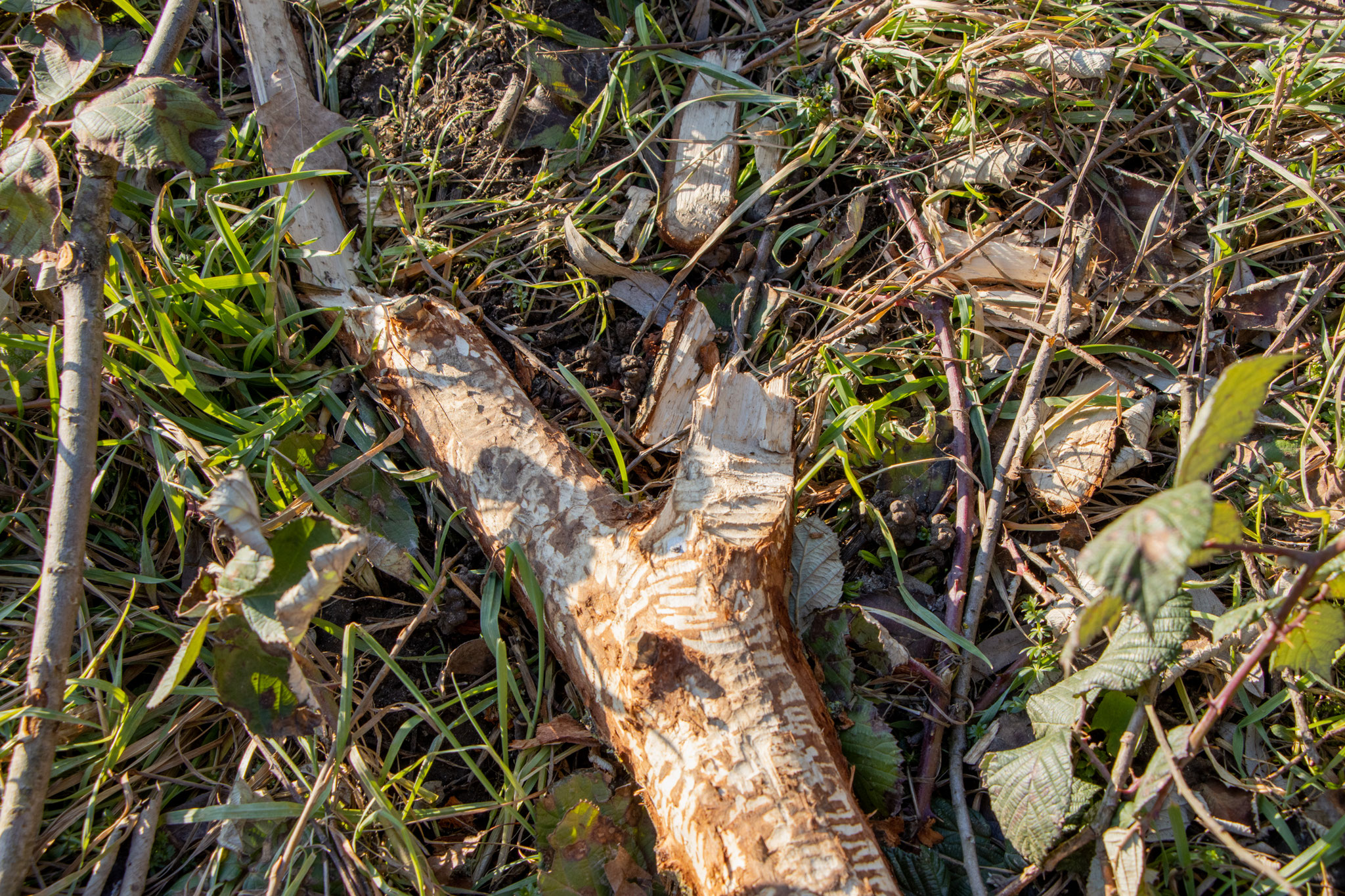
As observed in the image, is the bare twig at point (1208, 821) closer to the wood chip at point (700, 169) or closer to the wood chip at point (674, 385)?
the wood chip at point (674, 385)

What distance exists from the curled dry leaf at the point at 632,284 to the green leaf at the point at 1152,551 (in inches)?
59.8

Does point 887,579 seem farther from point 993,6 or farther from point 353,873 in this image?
point 993,6

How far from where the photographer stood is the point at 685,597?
1.54 meters

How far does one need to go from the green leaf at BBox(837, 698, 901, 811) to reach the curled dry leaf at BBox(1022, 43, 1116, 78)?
1.90 m

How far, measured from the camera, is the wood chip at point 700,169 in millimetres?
2311

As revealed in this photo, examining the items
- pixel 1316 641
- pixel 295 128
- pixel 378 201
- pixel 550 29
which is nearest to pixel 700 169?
pixel 550 29

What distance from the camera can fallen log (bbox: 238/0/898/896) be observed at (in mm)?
1403

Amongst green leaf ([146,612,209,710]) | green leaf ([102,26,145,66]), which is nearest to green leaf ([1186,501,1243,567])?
green leaf ([146,612,209,710])

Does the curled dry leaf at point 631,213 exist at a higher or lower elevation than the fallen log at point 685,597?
higher

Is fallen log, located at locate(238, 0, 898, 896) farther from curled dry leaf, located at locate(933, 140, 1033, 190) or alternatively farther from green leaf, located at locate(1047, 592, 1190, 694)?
curled dry leaf, located at locate(933, 140, 1033, 190)

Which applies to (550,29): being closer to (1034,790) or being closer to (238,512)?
(238,512)

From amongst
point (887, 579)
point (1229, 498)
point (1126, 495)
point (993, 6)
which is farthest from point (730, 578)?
point (993, 6)

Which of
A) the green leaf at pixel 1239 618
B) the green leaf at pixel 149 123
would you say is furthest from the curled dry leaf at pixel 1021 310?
the green leaf at pixel 149 123

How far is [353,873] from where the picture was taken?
169 centimetres
